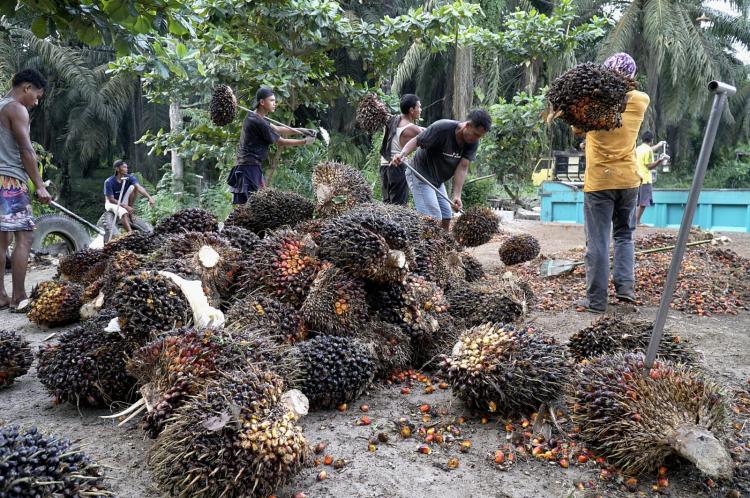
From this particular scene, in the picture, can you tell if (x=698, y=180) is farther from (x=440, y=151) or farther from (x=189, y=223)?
(x=440, y=151)

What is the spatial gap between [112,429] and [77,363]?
1.32 ft

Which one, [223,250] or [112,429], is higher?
[223,250]

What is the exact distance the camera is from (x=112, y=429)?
8.19 feet

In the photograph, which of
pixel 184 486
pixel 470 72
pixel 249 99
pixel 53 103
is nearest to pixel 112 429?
pixel 184 486

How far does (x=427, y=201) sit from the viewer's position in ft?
19.4

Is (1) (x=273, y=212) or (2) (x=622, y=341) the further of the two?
(1) (x=273, y=212)

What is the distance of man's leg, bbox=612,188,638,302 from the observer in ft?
15.7

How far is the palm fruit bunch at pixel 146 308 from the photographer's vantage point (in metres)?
2.55

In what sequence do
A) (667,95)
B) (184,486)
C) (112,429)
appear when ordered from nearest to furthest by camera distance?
(184,486), (112,429), (667,95)

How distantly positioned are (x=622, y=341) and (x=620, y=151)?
2.28m

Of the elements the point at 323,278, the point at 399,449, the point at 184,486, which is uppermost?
the point at 323,278

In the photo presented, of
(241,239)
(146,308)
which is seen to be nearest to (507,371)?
(146,308)

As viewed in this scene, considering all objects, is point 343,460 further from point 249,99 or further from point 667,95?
point 667,95

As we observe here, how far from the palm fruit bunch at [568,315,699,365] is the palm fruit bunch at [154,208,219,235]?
8.49 feet
